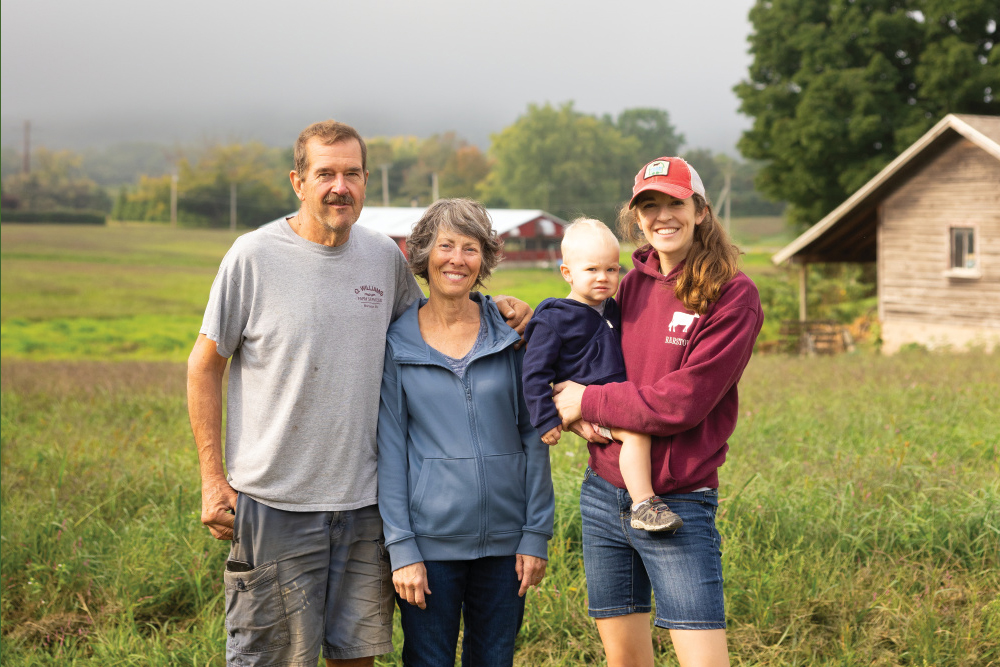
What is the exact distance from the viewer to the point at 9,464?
6.79m

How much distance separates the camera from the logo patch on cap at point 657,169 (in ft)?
7.99

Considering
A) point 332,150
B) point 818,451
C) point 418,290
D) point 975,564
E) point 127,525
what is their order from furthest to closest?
point 818,451 → point 127,525 → point 975,564 → point 418,290 → point 332,150

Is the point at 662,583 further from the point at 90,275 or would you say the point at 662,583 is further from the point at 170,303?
the point at 90,275

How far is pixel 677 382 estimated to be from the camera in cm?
229

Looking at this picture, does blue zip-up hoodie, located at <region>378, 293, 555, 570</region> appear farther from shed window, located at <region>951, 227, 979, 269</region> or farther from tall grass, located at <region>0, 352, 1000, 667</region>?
shed window, located at <region>951, 227, 979, 269</region>

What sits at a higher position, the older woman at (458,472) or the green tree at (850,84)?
the green tree at (850,84)

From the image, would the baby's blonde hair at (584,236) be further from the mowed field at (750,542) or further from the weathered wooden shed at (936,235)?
the weathered wooden shed at (936,235)

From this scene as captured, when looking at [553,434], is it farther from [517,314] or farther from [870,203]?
[870,203]

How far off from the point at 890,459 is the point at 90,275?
39.5 m

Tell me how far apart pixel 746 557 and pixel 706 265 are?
2.40 meters

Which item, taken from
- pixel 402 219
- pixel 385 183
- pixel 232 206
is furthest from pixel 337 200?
pixel 385 183

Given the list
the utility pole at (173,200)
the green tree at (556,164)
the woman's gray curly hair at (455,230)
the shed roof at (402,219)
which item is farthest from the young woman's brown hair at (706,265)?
the green tree at (556,164)

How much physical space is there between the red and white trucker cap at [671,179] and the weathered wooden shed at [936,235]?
15.8m

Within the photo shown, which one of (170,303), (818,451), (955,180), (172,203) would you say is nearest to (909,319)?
(955,180)
